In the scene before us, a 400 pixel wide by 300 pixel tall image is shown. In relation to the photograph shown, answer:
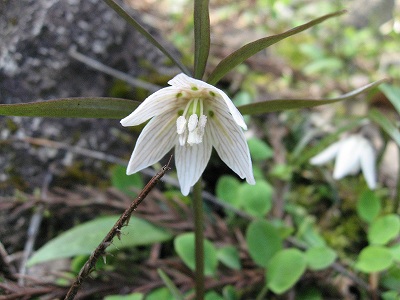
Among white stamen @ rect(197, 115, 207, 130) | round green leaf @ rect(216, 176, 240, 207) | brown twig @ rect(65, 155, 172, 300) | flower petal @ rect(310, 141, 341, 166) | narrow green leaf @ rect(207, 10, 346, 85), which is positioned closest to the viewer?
brown twig @ rect(65, 155, 172, 300)

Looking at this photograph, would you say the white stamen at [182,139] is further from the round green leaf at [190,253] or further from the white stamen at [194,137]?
the round green leaf at [190,253]

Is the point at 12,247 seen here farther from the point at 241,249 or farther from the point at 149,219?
the point at 241,249

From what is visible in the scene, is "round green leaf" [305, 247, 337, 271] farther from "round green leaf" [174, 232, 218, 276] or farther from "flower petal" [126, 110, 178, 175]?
"flower petal" [126, 110, 178, 175]

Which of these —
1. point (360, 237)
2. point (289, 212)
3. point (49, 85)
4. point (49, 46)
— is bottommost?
point (360, 237)

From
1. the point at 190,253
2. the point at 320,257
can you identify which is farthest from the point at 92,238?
the point at 320,257

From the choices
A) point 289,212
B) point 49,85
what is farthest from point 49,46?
point 289,212

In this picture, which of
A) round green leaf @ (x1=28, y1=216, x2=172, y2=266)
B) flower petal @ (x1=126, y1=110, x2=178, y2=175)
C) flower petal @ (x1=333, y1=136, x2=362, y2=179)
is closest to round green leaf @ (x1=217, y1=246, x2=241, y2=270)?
round green leaf @ (x1=28, y1=216, x2=172, y2=266)
